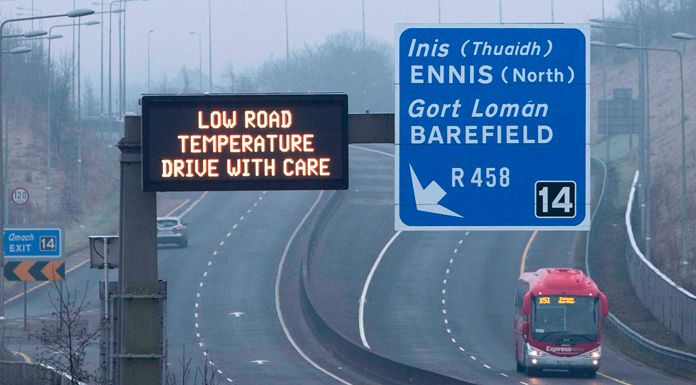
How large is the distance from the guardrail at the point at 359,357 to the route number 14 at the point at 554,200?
14059 millimetres

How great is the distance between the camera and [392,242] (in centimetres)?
6719

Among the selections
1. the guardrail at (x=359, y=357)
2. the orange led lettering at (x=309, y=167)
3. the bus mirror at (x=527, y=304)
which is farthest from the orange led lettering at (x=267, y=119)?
the bus mirror at (x=527, y=304)

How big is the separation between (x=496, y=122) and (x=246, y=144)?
8.95ft

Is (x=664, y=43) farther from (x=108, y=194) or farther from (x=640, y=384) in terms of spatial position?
(x=640, y=384)

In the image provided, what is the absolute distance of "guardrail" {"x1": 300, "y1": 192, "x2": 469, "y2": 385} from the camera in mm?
31173

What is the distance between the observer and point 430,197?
1438 centimetres

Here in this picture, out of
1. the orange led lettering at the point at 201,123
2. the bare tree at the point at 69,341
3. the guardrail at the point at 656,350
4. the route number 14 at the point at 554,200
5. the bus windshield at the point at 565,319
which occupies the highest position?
the orange led lettering at the point at 201,123

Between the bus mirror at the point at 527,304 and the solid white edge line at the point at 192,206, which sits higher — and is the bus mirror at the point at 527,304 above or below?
below

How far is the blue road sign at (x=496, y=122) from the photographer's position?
46.9 ft

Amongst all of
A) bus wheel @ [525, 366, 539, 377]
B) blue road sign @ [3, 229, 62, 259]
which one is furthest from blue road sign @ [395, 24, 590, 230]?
bus wheel @ [525, 366, 539, 377]

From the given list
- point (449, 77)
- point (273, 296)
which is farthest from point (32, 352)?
point (449, 77)

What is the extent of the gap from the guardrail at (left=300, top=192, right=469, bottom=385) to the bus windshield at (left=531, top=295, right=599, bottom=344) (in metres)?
4.64

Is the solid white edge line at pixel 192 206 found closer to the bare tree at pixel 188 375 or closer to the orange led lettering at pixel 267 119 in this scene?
the bare tree at pixel 188 375

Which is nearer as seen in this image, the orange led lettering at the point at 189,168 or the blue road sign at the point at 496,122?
the orange led lettering at the point at 189,168
